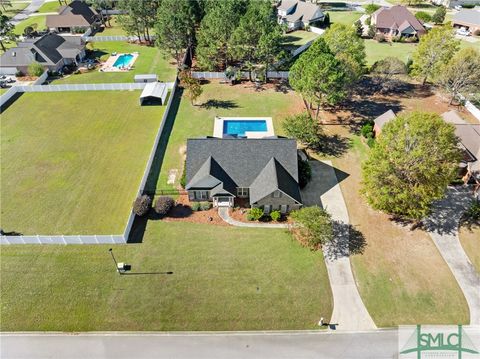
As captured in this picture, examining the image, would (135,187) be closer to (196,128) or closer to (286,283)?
(196,128)

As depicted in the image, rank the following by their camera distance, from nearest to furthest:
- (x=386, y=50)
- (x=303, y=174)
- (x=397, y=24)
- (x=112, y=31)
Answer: (x=303, y=174) < (x=386, y=50) < (x=397, y=24) < (x=112, y=31)

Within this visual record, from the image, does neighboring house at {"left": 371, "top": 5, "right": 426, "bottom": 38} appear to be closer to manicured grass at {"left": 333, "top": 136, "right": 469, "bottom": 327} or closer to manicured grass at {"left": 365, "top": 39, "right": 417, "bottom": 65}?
manicured grass at {"left": 365, "top": 39, "right": 417, "bottom": 65}

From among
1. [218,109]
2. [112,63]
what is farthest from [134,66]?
[218,109]

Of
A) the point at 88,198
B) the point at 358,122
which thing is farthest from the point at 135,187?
the point at 358,122

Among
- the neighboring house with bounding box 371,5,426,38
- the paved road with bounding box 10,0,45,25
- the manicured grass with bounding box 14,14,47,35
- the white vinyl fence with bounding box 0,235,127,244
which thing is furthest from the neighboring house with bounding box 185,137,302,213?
the paved road with bounding box 10,0,45,25

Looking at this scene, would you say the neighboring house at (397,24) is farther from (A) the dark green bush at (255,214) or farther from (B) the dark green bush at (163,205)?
(B) the dark green bush at (163,205)

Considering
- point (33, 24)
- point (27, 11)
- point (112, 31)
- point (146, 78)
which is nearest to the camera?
point (146, 78)

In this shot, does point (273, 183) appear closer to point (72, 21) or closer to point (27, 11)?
point (72, 21)
